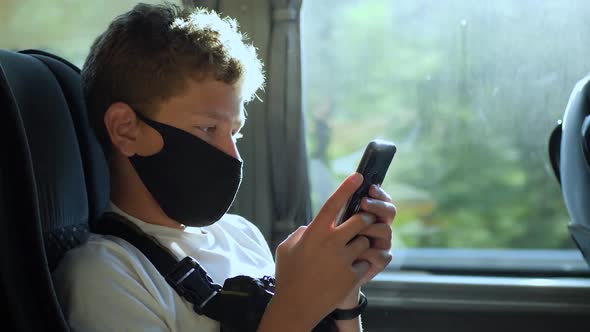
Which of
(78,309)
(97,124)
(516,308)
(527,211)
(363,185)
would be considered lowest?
(516,308)

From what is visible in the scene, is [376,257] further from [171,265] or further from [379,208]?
[171,265]

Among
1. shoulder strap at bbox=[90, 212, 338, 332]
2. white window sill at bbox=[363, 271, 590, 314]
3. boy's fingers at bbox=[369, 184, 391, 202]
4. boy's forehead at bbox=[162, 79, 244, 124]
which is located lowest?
white window sill at bbox=[363, 271, 590, 314]

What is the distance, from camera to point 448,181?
2.32 metres

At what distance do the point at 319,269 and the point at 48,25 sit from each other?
1606mm

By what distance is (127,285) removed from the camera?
43.1 inches

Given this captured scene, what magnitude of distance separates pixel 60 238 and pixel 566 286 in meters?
1.63

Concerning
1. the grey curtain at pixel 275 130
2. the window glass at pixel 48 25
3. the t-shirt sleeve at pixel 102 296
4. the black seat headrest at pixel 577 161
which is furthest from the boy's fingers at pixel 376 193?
the window glass at pixel 48 25

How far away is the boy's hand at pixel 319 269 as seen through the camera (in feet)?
3.70

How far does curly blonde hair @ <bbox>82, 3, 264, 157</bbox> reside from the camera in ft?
4.02

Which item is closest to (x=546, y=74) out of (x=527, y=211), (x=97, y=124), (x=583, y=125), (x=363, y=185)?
(x=527, y=211)

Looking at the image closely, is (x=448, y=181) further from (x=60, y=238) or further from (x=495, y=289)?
(x=60, y=238)

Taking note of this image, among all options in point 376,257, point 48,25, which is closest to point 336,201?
point 376,257

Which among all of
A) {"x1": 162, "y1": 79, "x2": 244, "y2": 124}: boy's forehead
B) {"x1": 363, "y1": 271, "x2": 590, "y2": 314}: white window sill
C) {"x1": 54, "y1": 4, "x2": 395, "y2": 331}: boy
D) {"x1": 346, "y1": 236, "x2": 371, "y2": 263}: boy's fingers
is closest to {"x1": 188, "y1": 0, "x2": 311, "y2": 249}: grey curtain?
{"x1": 363, "y1": 271, "x2": 590, "y2": 314}: white window sill

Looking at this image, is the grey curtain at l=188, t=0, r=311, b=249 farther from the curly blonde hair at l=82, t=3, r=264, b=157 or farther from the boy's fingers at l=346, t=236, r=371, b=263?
the boy's fingers at l=346, t=236, r=371, b=263
